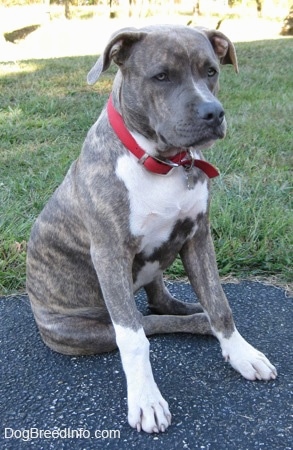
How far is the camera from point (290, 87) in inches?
279

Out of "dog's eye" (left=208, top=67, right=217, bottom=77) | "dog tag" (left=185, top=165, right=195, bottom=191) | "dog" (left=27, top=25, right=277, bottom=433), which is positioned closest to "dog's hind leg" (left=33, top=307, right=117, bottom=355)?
"dog" (left=27, top=25, right=277, bottom=433)

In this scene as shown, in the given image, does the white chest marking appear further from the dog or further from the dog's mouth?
the dog's mouth

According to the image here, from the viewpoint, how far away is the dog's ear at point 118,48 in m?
2.20

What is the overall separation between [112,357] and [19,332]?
0.57m

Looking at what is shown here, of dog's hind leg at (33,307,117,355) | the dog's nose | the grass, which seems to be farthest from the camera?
the grass

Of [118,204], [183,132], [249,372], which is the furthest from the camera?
[249,372]

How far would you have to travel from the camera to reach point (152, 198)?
7.40 ft

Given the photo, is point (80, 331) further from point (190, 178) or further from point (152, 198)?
point (190, 178)

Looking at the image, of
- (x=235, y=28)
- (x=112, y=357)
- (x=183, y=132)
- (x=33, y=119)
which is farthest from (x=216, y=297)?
(x=235, y=28)

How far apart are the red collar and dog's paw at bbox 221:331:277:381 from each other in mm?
751

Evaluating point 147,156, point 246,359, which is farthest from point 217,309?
point 147,156

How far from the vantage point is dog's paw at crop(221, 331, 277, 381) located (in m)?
2.40

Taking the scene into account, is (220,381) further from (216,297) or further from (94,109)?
(94,109)

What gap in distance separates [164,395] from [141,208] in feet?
2.48
